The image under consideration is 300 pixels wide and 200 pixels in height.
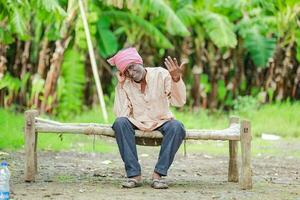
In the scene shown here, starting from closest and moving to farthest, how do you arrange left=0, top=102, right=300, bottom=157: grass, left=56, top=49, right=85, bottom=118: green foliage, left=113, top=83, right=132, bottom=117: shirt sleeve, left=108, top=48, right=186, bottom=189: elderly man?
left=108, top=48, right=186, bottom=189: elderly man
left=113, top=83, right=132, bottom=117: shirt sleeve
left=0, top=102, right=300, bottom=157: grass
left=56, top=49, right=85, bottom=118: green foliage

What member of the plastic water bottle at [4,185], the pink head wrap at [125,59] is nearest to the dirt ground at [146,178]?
the plastic water bottle at [4,185]

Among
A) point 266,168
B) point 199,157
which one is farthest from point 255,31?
point 266,168

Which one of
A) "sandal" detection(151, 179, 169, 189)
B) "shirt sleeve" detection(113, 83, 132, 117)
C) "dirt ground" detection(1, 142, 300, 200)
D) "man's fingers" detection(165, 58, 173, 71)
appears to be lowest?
"dirt ground" detection(1, 142, 300, 200)

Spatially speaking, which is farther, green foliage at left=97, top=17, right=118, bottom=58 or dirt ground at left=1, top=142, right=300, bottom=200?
green foliage at left=97, top=17, right=118, bottom=58

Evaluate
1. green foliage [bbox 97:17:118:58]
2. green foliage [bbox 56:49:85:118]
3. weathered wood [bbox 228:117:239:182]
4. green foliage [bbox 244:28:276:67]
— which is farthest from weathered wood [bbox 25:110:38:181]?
green foliage [bbox 244:28:276:67]

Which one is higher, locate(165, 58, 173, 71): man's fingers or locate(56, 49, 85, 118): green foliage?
locate(165, 58, 173, 71): man's fingers

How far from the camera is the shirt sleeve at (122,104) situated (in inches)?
281

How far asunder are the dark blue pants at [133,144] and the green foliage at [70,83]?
7971mm

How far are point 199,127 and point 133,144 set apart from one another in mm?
6584

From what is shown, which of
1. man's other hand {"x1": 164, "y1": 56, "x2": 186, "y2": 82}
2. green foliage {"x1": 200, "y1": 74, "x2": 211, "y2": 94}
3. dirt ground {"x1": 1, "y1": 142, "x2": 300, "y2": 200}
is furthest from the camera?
green foliage {"x1": 200, "y1": 74, "x2": 211, "y2": 94}

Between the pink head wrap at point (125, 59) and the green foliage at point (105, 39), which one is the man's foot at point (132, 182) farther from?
the green foliage at point (105, 39)

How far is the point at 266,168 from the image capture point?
899 centimetres

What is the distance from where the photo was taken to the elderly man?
6883 mm

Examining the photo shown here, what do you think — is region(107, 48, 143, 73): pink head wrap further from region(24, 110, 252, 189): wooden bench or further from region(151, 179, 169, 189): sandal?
region(151, 179, 169, 189): sandal
